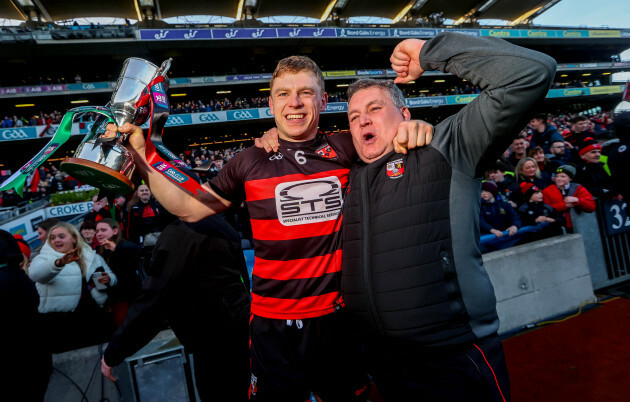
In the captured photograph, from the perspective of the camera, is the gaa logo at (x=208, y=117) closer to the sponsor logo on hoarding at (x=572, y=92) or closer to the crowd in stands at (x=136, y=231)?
the crowd in stands at (x=136, y=231)

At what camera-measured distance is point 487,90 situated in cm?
116

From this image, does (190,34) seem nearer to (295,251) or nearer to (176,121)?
(176,121)

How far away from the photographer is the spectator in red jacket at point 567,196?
156 inches

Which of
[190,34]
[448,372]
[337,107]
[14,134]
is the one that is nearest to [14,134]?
[14,134]

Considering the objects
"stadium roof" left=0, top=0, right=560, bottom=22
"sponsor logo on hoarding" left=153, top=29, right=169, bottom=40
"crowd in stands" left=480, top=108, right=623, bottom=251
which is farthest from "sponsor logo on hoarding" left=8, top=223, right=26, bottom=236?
"stadium roof" left=0, top=0, right=560, bottom=22

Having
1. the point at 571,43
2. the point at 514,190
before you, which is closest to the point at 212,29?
the point at 514,190

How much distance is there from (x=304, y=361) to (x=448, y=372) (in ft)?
2.06

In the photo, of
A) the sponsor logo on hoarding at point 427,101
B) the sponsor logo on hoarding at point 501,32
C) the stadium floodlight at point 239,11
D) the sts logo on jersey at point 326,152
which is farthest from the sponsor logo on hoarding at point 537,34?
the sts logo on jersey at point 326,152

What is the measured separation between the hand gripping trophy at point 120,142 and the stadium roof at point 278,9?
29468 millimetres

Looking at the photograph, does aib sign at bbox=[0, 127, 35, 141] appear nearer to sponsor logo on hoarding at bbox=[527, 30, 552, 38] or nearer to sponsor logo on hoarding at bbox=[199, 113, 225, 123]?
sponsor logo on hoarding at bbox=[199, 113, 225, 123]

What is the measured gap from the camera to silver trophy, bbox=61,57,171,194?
120cm

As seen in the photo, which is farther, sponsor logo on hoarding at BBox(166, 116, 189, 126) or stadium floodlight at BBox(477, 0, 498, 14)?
stadium floodlight at BBox(477, 0, 498, 14)

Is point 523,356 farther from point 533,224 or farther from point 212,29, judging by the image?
point 212,29

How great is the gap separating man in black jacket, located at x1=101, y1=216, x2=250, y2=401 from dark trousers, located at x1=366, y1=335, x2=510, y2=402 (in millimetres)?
1045
